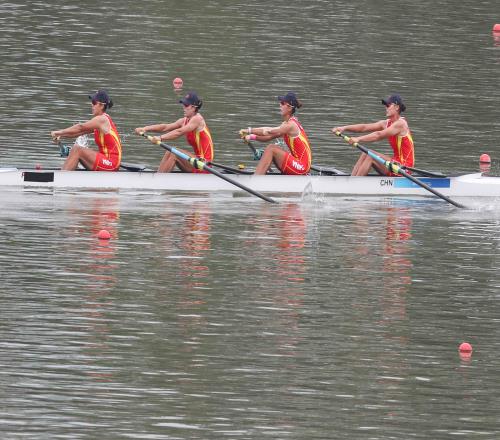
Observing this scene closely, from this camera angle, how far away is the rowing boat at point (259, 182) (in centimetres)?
2373

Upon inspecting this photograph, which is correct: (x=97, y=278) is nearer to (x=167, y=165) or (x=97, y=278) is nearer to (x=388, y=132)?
(x=167, y=165)

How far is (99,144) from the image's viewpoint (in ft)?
79.2

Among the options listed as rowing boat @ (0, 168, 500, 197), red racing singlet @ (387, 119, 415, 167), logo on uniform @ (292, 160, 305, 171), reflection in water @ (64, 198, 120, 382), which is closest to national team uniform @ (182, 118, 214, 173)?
rowing boat @ (0, 168, 500, 197)

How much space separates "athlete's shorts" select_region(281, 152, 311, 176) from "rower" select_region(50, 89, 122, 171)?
8.20ft

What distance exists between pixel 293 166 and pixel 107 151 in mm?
2805

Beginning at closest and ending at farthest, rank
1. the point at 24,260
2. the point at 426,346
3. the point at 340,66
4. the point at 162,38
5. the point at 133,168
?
1. the point at 426,346
2. the point at 24,260
3. the point at 133,168
4. the point at 340,66
5. the point at 162,38

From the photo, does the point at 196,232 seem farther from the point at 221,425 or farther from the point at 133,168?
the point at 221,425

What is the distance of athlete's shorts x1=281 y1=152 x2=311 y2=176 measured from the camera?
80.1 feet

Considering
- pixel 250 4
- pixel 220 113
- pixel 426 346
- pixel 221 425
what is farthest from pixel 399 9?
pixel 221 425

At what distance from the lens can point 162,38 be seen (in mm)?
39125

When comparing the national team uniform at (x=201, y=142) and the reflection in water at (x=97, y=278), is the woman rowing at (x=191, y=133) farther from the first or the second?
the reflection in water at (x=97, y=278)

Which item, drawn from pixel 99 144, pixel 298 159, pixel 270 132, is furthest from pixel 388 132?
pixel 99 144

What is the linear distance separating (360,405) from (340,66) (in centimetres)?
2252

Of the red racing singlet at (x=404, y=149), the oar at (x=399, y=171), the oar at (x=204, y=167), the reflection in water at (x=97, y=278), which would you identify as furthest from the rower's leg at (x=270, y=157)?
the reflection in water at (x=97, y=278)
